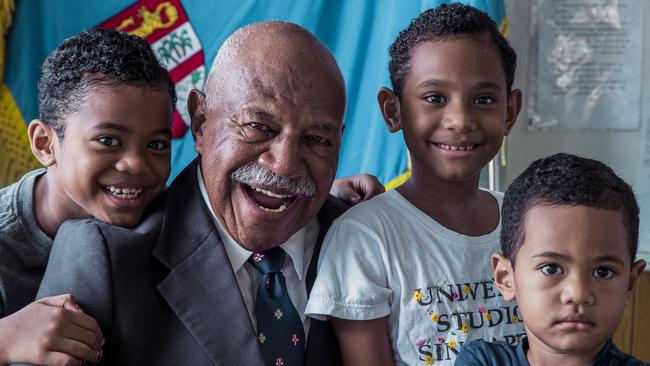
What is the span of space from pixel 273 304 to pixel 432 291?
36cm

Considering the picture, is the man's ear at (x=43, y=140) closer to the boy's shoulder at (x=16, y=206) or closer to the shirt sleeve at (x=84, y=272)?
the boy's shoulder at (x=16, y=206)

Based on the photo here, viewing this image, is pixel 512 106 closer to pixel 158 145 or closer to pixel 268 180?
pixel 268 180

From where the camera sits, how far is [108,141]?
1896mm

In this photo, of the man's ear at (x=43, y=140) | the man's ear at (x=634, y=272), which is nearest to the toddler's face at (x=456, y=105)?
the man's ear at (x=634, y=272)

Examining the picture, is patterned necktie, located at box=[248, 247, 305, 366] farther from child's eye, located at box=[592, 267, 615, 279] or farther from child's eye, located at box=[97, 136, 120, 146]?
child's eye, located at box=[592, 267, 615, 279]

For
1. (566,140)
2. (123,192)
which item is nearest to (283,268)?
(123,192)

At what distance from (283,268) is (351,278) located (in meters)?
0.19

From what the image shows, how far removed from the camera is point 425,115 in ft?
6.49

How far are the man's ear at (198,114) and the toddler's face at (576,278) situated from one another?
0.80m

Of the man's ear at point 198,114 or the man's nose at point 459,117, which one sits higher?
the man's nose at point 459,117

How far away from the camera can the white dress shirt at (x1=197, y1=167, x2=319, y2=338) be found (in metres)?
1.93

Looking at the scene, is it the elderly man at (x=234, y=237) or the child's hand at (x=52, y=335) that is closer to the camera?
the child's hand at (x=52, y=335)

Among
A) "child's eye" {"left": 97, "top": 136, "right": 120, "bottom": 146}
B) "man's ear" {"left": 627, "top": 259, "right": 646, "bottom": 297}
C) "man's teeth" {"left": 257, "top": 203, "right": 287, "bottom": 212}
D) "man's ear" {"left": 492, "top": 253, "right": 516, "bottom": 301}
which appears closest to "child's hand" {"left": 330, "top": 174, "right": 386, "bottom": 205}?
"man's teeth" {"left": 257, "top": 203, "right": 287, "bottom": 212}

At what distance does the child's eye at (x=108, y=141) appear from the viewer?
1.88 meters
